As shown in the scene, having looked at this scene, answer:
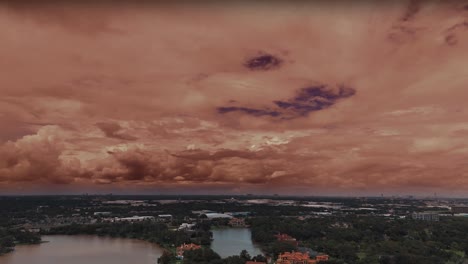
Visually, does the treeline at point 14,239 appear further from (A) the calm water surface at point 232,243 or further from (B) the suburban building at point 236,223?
(B) the suburban building at point 236,223

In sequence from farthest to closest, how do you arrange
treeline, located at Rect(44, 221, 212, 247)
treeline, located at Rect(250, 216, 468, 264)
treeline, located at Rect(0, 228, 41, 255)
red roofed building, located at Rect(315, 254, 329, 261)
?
treeline, located at Rect(44, 221, 212, 247) → treeline, located at Rect(0, 228, 41, 255) → treeline, located at Rect(250, 216, 468, 264) → red roofed building, located at Rect(315, 254, 329, 261)

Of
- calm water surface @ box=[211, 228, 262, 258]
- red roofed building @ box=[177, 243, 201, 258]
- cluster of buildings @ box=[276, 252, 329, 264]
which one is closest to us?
cluster of buildings @ box=[276, 252, 329, 264]

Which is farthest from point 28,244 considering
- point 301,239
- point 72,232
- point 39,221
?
point 301,239

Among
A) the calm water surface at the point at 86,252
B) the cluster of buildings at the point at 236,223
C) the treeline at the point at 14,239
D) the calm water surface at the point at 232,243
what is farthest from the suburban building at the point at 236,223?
the treeline at the point at 14,239

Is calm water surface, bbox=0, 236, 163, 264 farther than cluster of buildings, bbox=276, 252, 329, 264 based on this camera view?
Yes

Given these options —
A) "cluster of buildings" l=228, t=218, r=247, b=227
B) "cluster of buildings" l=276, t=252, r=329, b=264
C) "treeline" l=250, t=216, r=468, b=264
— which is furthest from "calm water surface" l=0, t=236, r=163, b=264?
"cluster of buildings" l=228, t=218, r=247, b=227

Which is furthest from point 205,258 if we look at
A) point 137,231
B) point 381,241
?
point 137,231

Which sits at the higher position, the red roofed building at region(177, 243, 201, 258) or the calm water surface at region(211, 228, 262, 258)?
the red roofed building at region(177, 243, 201, 258)

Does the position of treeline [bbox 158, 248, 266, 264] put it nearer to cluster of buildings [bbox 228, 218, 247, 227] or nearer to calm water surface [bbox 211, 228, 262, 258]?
calm water surface [bbox 211, 228, 262, 258]
